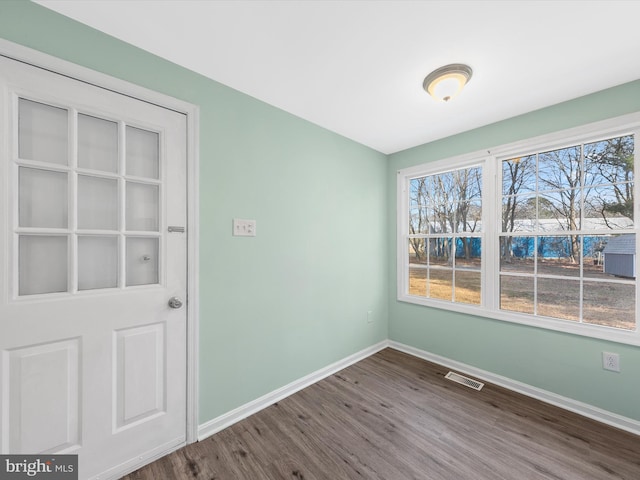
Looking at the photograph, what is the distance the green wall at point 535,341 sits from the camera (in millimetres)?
1833

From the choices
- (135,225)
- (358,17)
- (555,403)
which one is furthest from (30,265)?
(555,403)

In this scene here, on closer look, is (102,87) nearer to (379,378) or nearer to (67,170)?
(67,170)

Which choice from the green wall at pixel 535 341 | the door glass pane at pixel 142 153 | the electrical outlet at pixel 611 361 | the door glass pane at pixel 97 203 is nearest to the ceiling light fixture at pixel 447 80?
the green wall at pixel 535 341

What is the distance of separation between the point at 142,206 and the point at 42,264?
0.52 meters

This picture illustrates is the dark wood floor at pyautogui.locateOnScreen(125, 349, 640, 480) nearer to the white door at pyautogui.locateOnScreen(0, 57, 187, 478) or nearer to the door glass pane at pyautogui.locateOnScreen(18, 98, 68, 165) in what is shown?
the white door at pyautogui.locateOnScreen(0, 57, 187, 478)

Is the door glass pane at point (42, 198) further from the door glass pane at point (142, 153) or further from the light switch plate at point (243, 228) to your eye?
the light switch plate at point (243, 228)

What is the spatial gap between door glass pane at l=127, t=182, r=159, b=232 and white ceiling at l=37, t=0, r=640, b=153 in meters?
0.83

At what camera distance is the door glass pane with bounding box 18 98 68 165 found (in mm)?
1200

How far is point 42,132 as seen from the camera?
4.07 ft

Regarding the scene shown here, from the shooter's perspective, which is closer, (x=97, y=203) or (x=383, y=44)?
(x=97, y=203)

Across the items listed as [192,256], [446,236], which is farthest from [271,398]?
[446,236]

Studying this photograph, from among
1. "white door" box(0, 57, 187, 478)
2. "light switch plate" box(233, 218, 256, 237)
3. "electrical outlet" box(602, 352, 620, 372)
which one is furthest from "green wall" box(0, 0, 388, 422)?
"electrical outlet" box(602, 352, 620, 372)

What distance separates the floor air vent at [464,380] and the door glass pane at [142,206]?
2824 mm

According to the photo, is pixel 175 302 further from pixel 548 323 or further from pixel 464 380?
pixel 548 323
